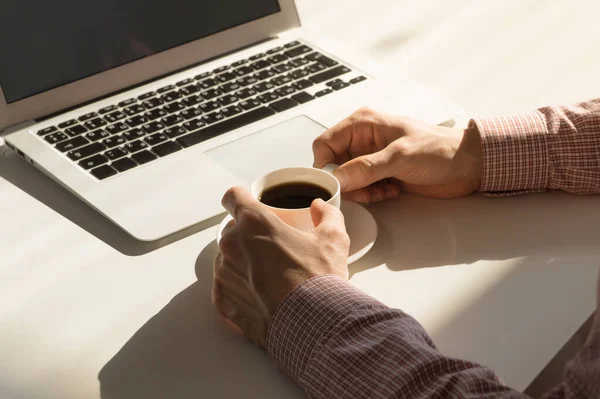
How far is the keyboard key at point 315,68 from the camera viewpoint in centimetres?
135

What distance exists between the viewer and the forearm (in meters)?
0.76

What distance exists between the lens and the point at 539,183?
1.08 m

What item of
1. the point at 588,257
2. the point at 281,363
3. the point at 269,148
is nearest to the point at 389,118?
the point at 269,148

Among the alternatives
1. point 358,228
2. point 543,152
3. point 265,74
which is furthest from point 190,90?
point 543,152

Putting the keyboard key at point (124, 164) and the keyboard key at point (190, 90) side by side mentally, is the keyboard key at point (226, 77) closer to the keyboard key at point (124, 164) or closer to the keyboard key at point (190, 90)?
the keyboard key at point (190, 90)

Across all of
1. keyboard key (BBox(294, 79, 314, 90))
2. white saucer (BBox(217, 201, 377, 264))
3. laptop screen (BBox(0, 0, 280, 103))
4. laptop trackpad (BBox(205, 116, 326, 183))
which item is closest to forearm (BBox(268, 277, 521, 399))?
white saucer (BBox(217, 201, 377, 264))

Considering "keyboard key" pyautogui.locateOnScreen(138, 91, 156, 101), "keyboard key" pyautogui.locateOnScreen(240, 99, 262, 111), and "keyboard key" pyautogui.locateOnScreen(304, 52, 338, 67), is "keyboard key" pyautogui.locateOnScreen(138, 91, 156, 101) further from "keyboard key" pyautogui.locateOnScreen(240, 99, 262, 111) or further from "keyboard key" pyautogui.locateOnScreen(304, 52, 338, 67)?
"keyboard key" pyautogui.locateOnScreen(304, 52, 338, 67)

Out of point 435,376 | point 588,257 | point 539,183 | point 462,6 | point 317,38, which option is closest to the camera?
point 435,376

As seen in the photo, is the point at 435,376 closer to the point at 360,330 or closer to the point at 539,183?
the point at 360,330

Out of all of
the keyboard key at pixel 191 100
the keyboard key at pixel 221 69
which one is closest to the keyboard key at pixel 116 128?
the keyboard key at pixel 191 100

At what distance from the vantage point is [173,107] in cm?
127

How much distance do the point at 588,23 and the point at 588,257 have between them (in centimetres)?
77

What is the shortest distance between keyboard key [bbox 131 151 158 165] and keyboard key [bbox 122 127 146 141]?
43 millimetres

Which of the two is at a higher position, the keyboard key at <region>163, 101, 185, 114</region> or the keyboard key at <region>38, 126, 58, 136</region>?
the keyboard key at <region>38, 126, 58, 136</region>
